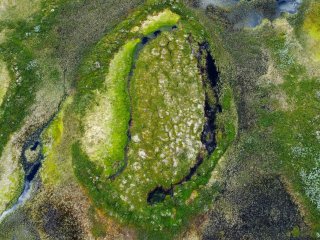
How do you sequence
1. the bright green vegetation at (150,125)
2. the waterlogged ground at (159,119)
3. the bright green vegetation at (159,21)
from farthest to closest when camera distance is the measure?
the bright green vegetation at (159,21)
the bright green vegetation at (150,125)
the waterlogged ground at (159,119)

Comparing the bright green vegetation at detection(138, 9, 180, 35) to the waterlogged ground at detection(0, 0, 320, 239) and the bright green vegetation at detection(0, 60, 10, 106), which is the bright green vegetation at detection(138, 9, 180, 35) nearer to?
the waterlogged ground at detection(0, 0, 320, 239)

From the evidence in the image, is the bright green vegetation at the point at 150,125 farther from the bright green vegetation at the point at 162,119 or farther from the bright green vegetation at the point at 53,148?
the bright green vegetation at the point at 53,148

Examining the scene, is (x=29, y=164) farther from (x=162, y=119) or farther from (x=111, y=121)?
(x=162, y=119)

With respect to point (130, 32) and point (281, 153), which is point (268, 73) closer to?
point (281, 153)

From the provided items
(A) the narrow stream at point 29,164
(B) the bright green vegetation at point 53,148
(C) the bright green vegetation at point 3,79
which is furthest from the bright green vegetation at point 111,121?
(C) the bright green vegetation at point 3,79

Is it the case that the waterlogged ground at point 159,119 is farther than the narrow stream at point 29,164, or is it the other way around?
the narrow stream at point 29,164

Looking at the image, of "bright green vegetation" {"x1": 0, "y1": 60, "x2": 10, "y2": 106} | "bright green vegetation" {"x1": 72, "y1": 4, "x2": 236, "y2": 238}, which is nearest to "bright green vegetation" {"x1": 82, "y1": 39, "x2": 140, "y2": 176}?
"bright green vegetation" {"x1": 72, "y1": 4, "x2": 236, "y2": 238}

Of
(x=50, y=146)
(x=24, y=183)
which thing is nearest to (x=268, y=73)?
(x=50, y=146)
